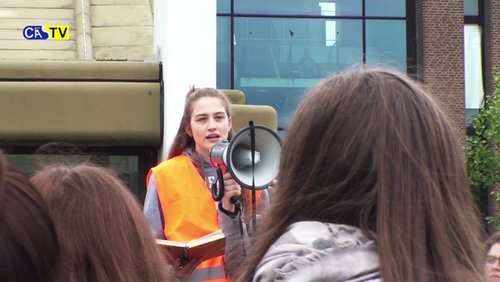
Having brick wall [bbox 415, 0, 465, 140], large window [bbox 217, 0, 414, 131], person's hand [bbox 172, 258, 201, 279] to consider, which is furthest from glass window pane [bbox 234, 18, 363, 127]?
person's hand [bbox 172, 258, 201, 279]

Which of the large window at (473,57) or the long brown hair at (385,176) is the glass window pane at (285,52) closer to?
the large window at (473,57)

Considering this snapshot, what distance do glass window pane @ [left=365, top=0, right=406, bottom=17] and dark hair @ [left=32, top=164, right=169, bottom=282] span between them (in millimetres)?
18823

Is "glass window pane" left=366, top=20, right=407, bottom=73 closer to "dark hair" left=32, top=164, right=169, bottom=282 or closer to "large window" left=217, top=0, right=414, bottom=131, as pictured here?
"large window" left=217, top=0, right=414, bottom=131

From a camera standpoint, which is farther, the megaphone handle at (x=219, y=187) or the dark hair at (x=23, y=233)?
the megaphone handle at (x=219, y=187)

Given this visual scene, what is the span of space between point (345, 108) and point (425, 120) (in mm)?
162

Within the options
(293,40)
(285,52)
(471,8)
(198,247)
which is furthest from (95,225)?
(471,8)

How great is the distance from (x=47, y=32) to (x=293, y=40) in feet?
32.3

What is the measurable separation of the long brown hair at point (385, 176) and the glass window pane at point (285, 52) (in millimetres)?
17481

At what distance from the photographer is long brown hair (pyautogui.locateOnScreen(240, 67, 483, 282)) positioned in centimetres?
162

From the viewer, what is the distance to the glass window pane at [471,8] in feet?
71.3

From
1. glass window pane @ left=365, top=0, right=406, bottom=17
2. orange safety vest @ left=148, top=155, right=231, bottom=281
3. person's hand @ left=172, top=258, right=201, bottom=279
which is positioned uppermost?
glass window pane @ left=365, top=0, right=406, bottom=17

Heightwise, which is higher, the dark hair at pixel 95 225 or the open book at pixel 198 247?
the dark hair at pixel 95 225

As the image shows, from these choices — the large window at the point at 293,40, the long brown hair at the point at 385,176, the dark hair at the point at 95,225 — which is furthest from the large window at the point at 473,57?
the long brown hair at the point at 385,176

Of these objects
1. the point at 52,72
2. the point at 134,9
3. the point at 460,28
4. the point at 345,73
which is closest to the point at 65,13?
the point at 134,9
